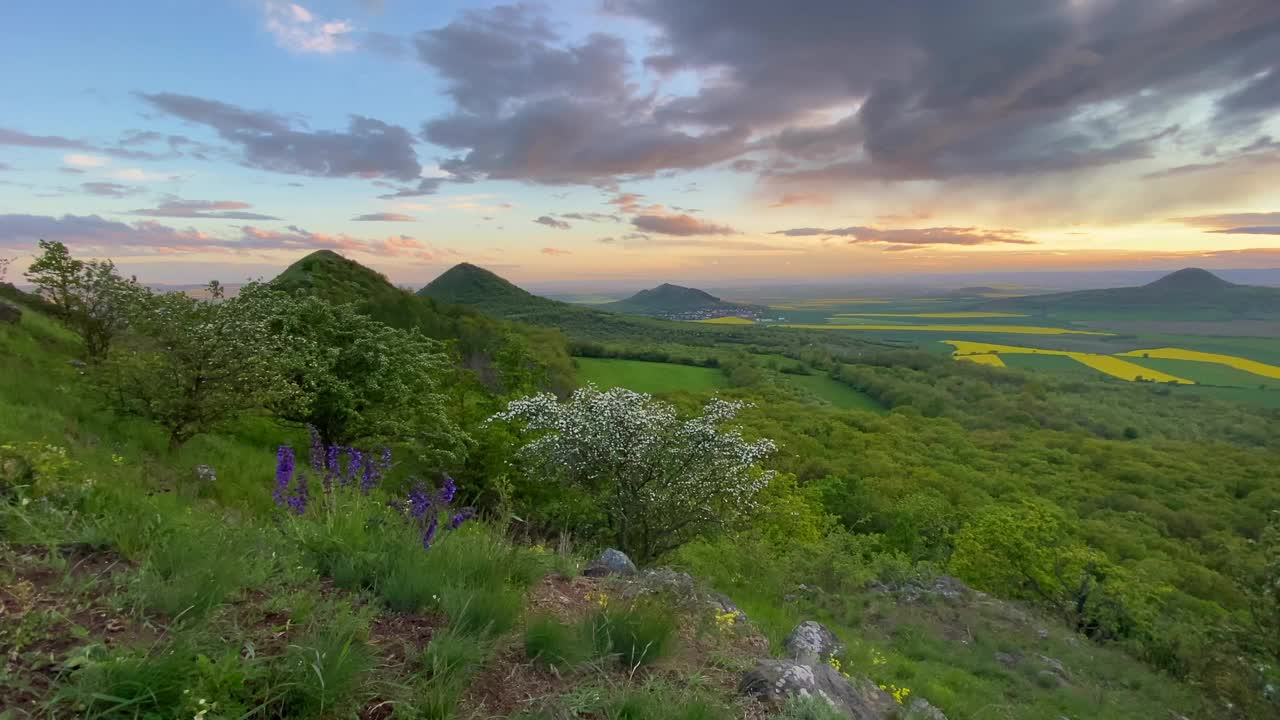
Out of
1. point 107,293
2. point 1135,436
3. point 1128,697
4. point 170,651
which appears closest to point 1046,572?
point 1128,697

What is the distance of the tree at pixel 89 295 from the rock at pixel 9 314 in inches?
198

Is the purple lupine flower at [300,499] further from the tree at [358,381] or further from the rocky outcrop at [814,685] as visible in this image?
the tree at [358,381]

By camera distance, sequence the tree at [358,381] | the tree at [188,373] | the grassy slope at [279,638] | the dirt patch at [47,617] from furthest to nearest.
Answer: the tree at [358,381] < the tree at [188,373] < the grassy slope at [279,638] < the dirt patch at [47,617]

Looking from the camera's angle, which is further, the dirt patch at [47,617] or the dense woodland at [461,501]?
the dense woodland at [461,501]

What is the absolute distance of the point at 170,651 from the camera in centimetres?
295

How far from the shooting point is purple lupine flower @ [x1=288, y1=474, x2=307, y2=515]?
549 cm

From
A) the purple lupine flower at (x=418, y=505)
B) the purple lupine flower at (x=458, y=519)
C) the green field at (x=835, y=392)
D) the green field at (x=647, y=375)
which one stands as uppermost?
the purple lupine flower at (x=418, y=505)

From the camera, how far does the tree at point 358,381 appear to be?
619 inches

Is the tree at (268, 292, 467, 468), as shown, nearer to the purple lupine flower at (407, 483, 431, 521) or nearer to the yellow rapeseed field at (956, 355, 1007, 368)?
the purple lupine flower at (407, 483, 431, 521)

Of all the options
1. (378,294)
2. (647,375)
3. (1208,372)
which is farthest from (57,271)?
(1208,372)

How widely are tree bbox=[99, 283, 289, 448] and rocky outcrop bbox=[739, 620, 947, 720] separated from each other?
10.8m

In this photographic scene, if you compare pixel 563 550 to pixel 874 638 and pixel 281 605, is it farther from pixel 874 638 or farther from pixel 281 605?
pixel 874 638

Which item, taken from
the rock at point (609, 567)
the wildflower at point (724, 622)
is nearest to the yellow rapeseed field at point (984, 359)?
the rock at point (609, 567)

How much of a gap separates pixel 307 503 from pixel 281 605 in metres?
2.38
